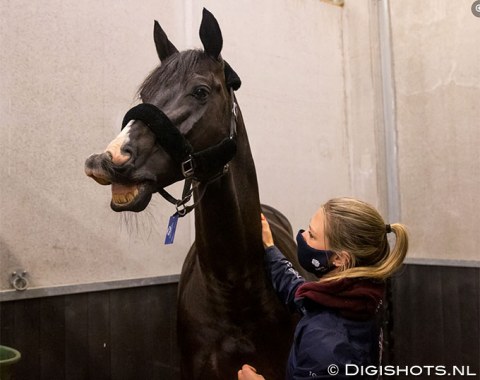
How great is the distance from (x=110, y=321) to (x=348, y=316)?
1590 millimetres

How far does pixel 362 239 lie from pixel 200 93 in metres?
0.62

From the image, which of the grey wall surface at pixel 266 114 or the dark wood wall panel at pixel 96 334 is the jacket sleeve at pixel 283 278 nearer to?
the grey wall surface at pixel 266 114

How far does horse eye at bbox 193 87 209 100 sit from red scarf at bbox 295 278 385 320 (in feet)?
2.10

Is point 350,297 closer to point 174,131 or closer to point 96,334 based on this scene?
point 174,131

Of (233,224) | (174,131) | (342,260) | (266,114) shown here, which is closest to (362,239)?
(342,260)

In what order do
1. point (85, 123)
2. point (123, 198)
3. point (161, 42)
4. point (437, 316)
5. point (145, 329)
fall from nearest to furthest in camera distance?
point (123, 198) → point (161, 42) → point (85, 123) → point (145, 329) → point (437, 316)

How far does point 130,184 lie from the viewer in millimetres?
1149

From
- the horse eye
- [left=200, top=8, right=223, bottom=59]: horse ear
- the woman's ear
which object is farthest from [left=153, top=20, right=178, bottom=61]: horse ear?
the woman's ear

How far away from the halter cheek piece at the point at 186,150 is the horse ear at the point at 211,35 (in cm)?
17

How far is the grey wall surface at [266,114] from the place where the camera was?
6.80ft

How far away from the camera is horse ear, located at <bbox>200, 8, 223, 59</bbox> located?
141cm

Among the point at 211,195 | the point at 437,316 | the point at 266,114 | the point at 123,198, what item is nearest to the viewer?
the point at 123,198

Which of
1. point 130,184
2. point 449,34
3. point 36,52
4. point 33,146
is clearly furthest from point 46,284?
point 449,34

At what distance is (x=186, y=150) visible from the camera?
1267mm
